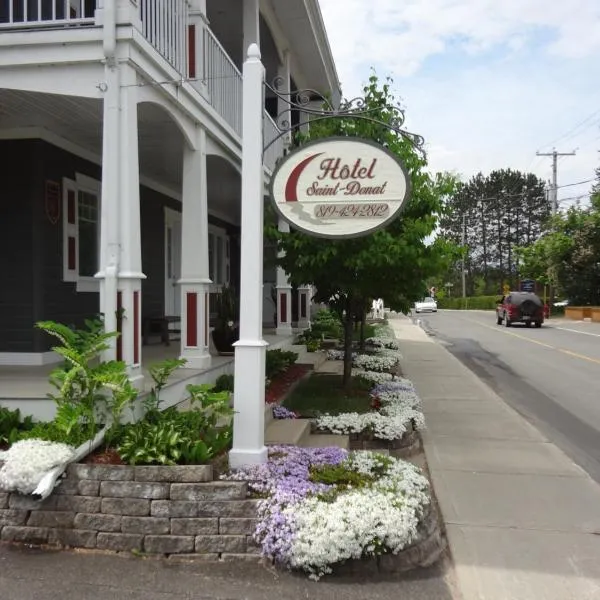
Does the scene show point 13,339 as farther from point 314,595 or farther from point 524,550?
point 524,550

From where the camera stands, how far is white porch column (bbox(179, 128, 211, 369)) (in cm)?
721

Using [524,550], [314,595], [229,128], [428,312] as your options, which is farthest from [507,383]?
[428,312]

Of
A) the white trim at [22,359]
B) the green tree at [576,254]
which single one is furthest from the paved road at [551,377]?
the green tree at [576,254]

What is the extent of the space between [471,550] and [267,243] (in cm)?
486

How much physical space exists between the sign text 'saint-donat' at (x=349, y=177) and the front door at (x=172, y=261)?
290 inches

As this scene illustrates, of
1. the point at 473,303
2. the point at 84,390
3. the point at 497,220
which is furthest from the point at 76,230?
the point at 497,220

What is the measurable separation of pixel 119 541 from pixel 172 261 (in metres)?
8.64

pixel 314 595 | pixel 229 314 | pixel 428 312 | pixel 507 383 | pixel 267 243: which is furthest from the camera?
pixel 428 312

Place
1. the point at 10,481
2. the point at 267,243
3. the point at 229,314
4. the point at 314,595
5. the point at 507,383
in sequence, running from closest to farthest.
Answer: the point at 314,595, the point at 10,481, the point at 267,243, the point at 229,314, the point at 507,383

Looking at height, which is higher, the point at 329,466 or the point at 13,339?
the point at 13,339

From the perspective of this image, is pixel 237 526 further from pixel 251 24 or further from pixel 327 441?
pixel 251 24

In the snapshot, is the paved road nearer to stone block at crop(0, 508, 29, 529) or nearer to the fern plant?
the fern plant

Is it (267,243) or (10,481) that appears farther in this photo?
(267,243)

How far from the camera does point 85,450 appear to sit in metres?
4.46
